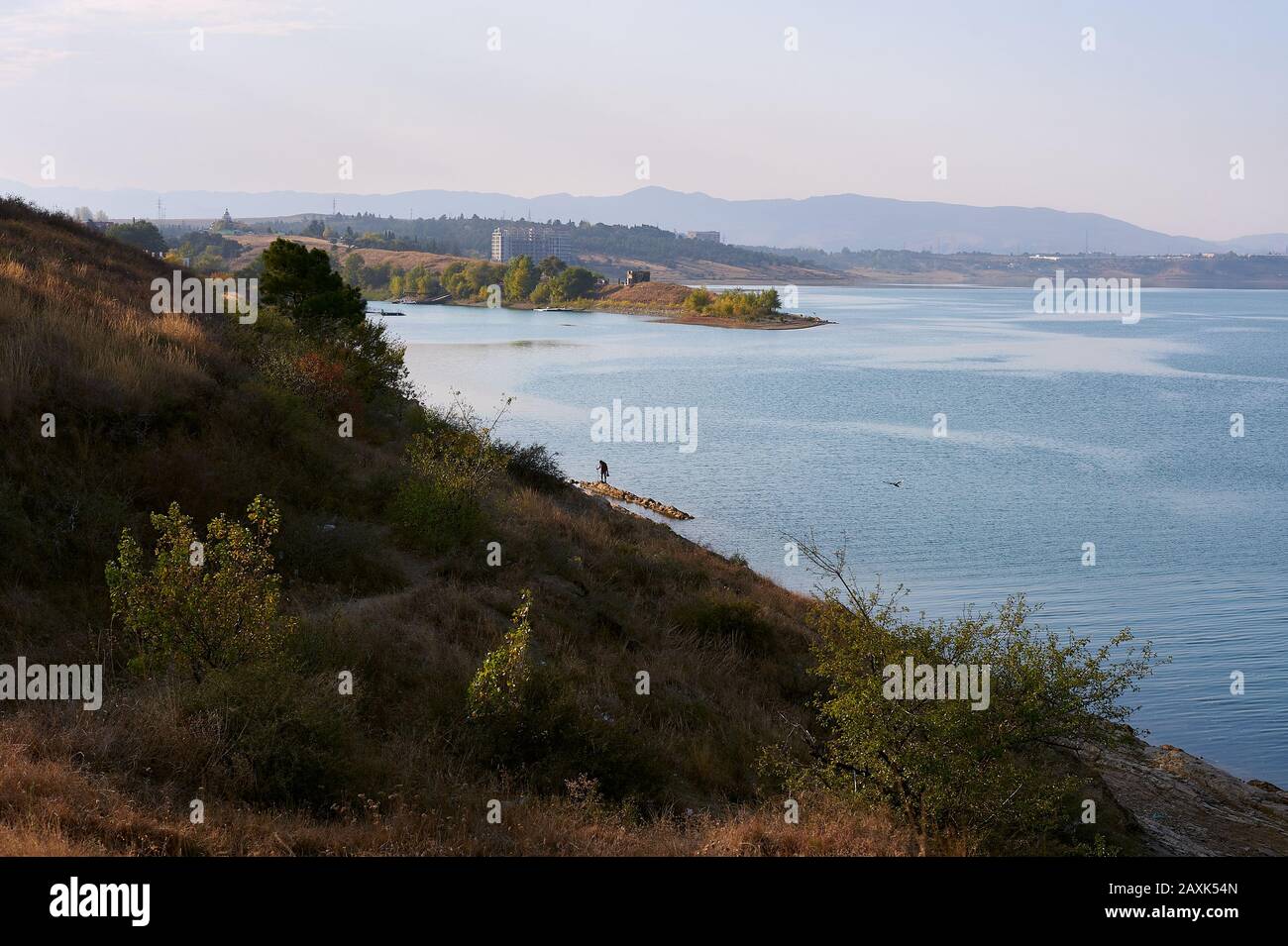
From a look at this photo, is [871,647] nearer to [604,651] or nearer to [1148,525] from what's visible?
[604,651]

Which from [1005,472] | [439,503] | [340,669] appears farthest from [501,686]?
[1005,472]

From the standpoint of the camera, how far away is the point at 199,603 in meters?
9.91

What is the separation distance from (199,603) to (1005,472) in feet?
136

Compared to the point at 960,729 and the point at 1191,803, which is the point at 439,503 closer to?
the point at 960,729

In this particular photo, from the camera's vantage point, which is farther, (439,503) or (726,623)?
(726,623)

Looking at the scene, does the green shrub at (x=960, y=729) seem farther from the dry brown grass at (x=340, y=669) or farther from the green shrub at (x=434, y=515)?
the green shrub at (x=434, y=515)

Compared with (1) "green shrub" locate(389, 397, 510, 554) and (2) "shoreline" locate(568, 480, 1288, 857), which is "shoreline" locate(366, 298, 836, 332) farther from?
(2) "shoreline" locate(568, 480, 1288, 857)

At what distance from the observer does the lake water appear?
85.3ft
